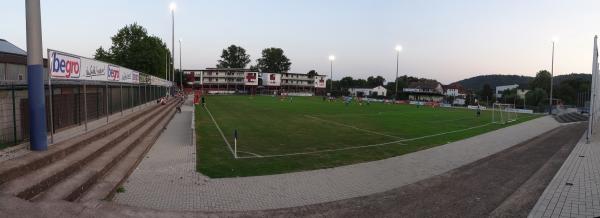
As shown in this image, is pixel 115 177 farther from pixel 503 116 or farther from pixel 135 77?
pixel 503 116

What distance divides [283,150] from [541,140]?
15.5 meters

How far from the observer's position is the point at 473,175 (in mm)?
11461

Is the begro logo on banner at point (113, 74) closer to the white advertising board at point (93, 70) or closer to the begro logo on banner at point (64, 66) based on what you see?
the white advertising board at point (93, 70)

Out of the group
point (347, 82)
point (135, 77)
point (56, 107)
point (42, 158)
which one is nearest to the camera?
point (42, 158)

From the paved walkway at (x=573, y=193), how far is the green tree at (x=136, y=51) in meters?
68.3

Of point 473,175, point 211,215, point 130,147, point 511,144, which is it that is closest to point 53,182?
point 211,215

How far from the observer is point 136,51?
7162 cm

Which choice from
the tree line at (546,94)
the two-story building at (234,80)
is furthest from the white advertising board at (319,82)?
the tree line at (546,94)

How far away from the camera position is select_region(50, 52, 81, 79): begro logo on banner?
9.96 m

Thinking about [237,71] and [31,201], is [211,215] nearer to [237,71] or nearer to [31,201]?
[31,201]

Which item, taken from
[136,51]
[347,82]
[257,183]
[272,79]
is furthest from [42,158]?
[347,82]

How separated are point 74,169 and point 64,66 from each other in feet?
12.3

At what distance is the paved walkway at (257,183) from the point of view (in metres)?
8.17

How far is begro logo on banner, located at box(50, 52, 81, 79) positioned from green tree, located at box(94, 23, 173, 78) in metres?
62.0
